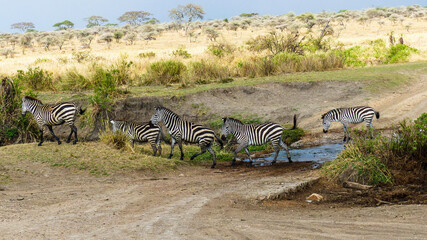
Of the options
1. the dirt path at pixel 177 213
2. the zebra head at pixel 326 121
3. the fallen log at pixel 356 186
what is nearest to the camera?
the dirt path at pixel 177 213

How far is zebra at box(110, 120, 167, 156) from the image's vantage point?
1376cm

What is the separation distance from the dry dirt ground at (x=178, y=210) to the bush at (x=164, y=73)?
12270 millimetres

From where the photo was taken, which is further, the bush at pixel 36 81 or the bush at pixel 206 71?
the bush at pixel 206 71

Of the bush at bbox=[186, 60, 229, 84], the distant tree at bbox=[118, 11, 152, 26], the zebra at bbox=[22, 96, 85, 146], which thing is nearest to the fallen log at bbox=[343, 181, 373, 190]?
the zebra at bbox=[22, 96, 85, 146]

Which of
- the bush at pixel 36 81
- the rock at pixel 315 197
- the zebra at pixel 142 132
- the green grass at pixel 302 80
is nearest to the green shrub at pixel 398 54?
the green grass at pixel 302 80

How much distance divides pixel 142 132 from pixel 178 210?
629 cm

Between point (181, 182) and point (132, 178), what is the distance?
4.75ft

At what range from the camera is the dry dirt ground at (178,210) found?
6348mm

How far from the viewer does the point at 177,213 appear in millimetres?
7551

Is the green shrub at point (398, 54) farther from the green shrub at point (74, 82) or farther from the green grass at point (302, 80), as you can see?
the green shrub at point (74, 82)

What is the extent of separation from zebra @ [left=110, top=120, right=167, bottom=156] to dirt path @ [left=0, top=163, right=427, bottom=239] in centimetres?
289

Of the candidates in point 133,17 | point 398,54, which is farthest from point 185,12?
point 398,54

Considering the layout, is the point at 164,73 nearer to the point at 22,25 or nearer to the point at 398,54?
the point at 398,54

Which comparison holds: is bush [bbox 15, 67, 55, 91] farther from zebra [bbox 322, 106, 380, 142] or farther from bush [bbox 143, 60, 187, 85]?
zebra [bbox 322, 106, 380, 142]
